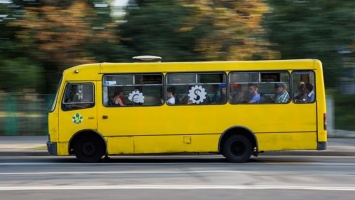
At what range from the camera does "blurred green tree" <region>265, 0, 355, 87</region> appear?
77.4 ft

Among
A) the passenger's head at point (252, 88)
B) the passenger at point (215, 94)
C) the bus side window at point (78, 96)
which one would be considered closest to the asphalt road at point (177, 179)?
the bus side window at point (78, 96)

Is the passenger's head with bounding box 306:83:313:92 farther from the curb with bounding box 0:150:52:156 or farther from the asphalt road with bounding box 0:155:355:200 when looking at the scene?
the curb with bounding box 0:150:52:156

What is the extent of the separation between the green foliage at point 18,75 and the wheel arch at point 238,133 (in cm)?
994

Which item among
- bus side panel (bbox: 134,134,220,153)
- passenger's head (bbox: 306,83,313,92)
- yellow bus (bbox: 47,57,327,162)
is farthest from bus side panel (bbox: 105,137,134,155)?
passenger's head (bbox: 306,83,313,92)

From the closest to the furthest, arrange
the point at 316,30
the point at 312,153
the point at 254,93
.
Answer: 1. the point at 254,93
2. the point at 312,153
3. the point at 316,30

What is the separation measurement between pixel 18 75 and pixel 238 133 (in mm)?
10500

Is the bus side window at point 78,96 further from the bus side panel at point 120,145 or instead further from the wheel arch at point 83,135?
the bus side panel at point 120,145

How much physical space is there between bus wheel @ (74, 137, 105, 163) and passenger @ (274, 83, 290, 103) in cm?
452

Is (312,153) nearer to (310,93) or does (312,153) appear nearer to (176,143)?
(310,93)

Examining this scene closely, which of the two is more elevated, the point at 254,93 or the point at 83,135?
the point at 254,93

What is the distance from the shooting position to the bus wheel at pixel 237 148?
46.0 ft

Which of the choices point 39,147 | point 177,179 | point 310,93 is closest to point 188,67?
point 310,93

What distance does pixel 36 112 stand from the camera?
21.3 m

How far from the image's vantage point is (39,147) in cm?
1727
